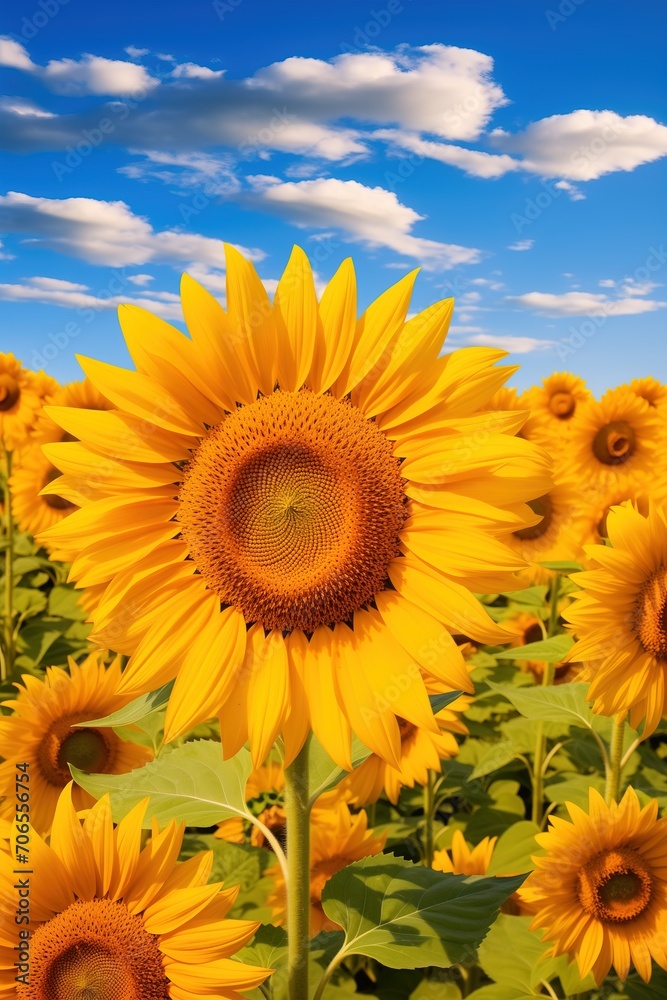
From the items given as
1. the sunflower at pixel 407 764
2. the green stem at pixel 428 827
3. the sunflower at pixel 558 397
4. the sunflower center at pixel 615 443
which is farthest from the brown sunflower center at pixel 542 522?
the green stem at pixel 428 827

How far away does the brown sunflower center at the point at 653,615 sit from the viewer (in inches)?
132

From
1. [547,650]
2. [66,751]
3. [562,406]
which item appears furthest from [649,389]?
[66,751]

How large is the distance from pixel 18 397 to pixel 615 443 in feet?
19.5

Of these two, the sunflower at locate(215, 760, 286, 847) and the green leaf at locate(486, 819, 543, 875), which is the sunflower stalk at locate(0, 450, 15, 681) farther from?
the green leaf at locate(486, 819, 543, 875)

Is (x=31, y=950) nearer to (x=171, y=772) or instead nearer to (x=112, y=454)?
(x=171, y=772)

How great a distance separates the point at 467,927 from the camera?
219 centimetres

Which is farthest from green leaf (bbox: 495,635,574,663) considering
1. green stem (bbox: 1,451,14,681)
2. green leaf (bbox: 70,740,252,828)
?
green stem (bbox: 1,451,14,681)

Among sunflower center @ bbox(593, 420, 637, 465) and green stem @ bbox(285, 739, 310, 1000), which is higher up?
sunflower center @ bbox(593, 420, 637, 465)

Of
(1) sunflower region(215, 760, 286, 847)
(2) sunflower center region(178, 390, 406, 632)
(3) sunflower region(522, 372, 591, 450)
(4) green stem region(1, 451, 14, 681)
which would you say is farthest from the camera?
(3) sunflower region(522, 372, 591, 450)

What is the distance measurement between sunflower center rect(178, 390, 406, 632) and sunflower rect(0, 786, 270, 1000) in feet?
2.20

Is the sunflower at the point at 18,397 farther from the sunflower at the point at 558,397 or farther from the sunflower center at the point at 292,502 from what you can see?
the sunflower center at the point at 292,502

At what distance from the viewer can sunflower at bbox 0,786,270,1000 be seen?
2051 millimetres

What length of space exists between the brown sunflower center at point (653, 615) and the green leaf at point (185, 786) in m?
1.74

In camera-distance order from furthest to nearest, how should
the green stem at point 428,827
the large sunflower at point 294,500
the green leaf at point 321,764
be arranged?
the green stem at point 428,827 → the green leaf at point 321,764 → the large sunflower at point 294,500
